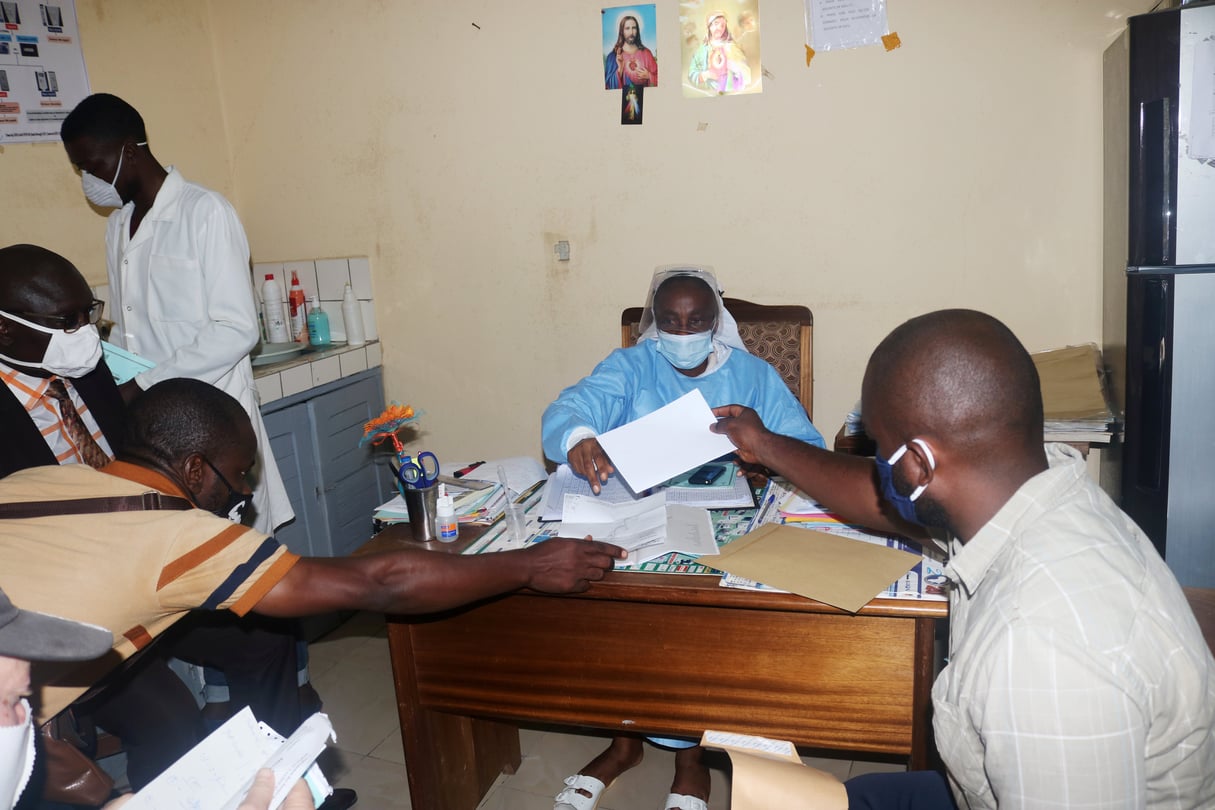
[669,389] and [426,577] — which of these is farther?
[669,389]

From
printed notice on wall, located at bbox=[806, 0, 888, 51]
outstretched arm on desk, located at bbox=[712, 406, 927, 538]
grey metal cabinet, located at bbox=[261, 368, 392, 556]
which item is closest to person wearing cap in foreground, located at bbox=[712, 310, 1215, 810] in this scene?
outstretched arm on desk, located at bbox=[712, 406, 927, 538]

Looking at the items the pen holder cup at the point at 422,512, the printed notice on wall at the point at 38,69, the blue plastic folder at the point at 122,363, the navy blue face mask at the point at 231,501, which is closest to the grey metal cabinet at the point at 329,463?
the blue plastic folder at the point at 122,363

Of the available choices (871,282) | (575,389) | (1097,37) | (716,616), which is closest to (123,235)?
(575,389)

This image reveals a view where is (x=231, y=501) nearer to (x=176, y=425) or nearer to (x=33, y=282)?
(x=176, y=425)

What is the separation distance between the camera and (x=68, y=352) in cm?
185

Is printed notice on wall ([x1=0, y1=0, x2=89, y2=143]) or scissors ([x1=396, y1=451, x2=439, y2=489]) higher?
printed notice on wall ([x1=0, y1=0, x2=89, y2=143])

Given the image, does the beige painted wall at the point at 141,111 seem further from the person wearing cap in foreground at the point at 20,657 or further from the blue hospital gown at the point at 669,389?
the person wearing cap in foreground at the point at 20,657

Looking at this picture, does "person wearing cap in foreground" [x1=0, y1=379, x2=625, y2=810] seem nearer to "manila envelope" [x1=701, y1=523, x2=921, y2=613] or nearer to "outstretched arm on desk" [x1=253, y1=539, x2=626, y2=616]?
"outstretched arm on desk" [x1=253, y1=539, x2=626, y2=616]

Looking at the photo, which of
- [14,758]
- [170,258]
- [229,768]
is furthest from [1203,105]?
[170,258]

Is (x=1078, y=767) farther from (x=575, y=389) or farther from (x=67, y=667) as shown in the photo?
(x=575, y=389)

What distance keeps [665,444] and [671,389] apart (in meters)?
0.63

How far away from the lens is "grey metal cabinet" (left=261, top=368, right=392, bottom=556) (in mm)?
3020

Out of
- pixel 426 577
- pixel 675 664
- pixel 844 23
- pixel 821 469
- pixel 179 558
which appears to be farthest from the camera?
pixel 844 23

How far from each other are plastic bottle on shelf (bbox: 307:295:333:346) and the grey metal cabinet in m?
0.23
